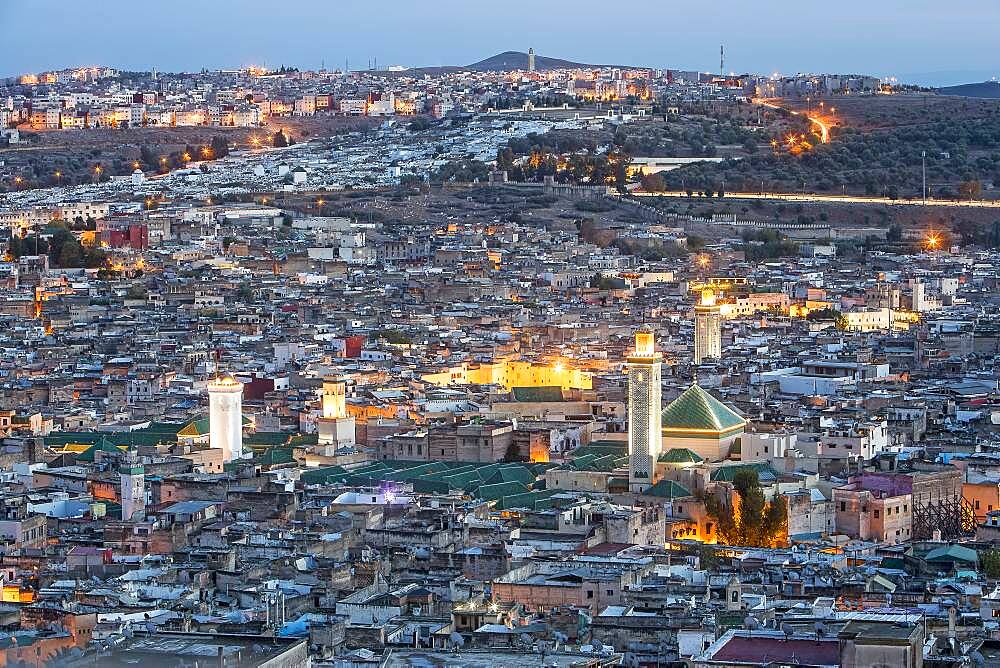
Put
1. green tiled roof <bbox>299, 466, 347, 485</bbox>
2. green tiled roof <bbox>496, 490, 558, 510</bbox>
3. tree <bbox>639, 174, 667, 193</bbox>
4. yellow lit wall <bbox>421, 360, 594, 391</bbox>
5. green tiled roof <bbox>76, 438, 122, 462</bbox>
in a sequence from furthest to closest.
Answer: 1. tree <bbox>639, 174, 667, 193</bbox>
2. yellow lit wall <bbox>421, 360, 594, 391</bbox>
3. green tiled roof <bbox>76, 438, 122, 462</bbox>
4. green tiled roof <bbox>299, 466, 347, 485</bbox>
5. green tiled roof <bbox>496, 490, 558, 510</bbox>

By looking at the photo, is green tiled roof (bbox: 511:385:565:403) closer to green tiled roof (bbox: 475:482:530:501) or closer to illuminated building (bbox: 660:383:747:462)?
illuminated building (bbox: 660:383:747:462)

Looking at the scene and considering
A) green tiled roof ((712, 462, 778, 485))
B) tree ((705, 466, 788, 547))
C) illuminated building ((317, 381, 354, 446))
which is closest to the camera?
tree ((705, 466, 788, 547))

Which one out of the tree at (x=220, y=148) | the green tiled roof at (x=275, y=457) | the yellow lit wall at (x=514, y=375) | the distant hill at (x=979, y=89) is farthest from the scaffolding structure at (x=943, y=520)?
the distant hill at (x=979, y=89)

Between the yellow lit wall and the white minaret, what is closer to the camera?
the white minaret

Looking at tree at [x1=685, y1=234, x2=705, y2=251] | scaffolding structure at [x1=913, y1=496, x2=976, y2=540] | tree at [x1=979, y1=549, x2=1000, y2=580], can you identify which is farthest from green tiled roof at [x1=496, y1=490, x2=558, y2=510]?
tree at [x1=685, y1=234, x2=705, y2=251]

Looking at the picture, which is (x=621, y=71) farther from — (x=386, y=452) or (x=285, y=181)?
(x=386, y=452)

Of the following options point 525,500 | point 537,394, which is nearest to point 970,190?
point 537,394

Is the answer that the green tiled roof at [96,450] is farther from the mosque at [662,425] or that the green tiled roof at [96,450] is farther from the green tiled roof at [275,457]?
the mosque at [662,425]
